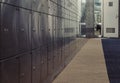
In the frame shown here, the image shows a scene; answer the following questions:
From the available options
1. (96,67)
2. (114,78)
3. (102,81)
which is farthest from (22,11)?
(96,67)

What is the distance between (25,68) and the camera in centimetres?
580

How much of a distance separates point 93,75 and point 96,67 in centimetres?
226

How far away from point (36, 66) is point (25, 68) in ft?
4.41

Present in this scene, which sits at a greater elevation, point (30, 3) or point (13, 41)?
point (30, 3)

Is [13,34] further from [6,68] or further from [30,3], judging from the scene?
[30,3]

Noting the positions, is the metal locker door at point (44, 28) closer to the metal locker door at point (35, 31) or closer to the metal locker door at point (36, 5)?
the metal locker door at point (36, 5)

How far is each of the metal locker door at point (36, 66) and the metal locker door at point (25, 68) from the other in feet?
1.57

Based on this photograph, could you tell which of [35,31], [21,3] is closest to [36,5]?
[35,31]

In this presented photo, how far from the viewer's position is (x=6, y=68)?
4.48 m

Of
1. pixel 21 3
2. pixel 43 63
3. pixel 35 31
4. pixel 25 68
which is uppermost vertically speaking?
pixel 21 3

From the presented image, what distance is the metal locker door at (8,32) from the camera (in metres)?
4.31

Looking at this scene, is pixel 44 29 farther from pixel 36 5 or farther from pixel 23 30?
pixel 23 30

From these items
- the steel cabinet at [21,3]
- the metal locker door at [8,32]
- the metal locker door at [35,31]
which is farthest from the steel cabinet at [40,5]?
the metal locker door at [8,32]

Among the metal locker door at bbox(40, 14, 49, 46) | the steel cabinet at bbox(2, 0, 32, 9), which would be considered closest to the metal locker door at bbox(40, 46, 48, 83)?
the metal locker door at bbox(40, 14, 49, 46)
